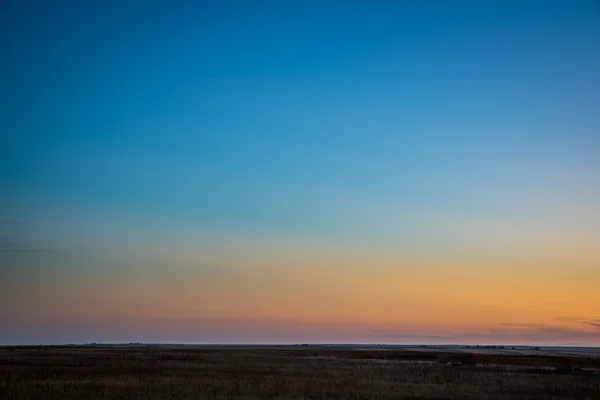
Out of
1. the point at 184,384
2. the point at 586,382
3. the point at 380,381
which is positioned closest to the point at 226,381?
the point at 184,384

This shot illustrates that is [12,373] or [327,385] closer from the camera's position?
[327,385]

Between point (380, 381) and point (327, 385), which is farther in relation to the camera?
point (380, 381)

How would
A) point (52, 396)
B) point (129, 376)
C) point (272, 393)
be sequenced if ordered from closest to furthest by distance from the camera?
point (52, 396)
point (272, 393)
point (129, 376)

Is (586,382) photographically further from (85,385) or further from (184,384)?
(85,385)

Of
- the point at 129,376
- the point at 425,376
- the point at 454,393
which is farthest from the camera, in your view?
the point at 425,376

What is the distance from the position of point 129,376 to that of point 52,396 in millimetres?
11869

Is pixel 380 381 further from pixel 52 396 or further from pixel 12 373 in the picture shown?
pixel 12 373

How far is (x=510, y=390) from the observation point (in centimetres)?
3434

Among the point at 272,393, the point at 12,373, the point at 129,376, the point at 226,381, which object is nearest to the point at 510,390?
the point at 272,393

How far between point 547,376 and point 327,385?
20955mm

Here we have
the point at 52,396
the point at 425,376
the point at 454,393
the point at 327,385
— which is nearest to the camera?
the point at 52,396

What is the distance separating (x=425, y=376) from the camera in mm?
44281

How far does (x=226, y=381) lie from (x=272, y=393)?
6.65 metres

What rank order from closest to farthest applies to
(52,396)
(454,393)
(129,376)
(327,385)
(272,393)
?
(52,396)
(272,393)
(454,393)
(327,385)
(129,376)
